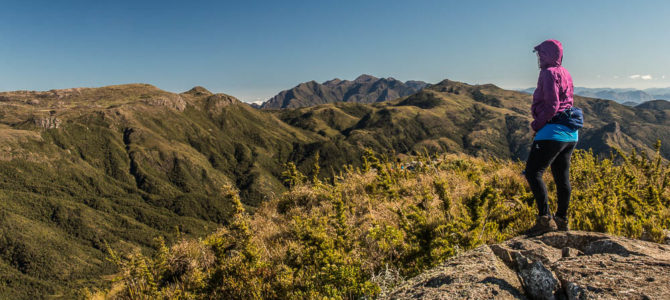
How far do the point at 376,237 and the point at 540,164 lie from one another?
252 cm

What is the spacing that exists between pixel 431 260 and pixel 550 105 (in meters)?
2.75

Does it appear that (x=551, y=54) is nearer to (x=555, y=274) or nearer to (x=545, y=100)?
(x=545, y=100)

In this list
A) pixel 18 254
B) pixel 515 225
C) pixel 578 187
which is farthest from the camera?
pixel 18 254

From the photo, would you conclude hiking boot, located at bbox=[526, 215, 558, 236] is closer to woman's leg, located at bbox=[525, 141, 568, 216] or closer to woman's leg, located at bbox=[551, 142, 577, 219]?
woman's leg, located at bbox=[525, 141, 568, 216]

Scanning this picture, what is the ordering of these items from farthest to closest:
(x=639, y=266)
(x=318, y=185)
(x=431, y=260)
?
1. (x=318, y=185)
2. (x=431, y=260)
3. (x=639, y=266)

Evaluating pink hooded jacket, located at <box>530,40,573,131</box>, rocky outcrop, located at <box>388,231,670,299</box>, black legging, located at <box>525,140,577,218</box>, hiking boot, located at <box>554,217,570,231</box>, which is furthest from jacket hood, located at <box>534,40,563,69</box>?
rocky outcrop, located at <box>388,231,670,299</box>

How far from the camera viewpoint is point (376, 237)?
388 cm

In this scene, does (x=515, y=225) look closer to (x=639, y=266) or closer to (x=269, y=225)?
(x=639, y=266)

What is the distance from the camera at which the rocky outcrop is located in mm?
2105

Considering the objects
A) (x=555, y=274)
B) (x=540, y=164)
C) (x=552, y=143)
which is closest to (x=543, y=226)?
(x=540, y=164)

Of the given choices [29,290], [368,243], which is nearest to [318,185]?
[368,243]

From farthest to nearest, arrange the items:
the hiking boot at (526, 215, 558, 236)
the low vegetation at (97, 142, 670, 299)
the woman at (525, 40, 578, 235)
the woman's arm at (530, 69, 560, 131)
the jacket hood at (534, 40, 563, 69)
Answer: the jacket hood at (534, 40, 563, 69) < the woman's arm at (530, 69, 560, 131) < the woman at (525, 40, 578, 235) < the hiking boot at (526, 215, 558, 236) < the low vegetation at (97, 142, 670, 299)

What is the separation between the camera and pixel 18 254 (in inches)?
7165

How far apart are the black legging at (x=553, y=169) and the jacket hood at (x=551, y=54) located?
49.6 inches
